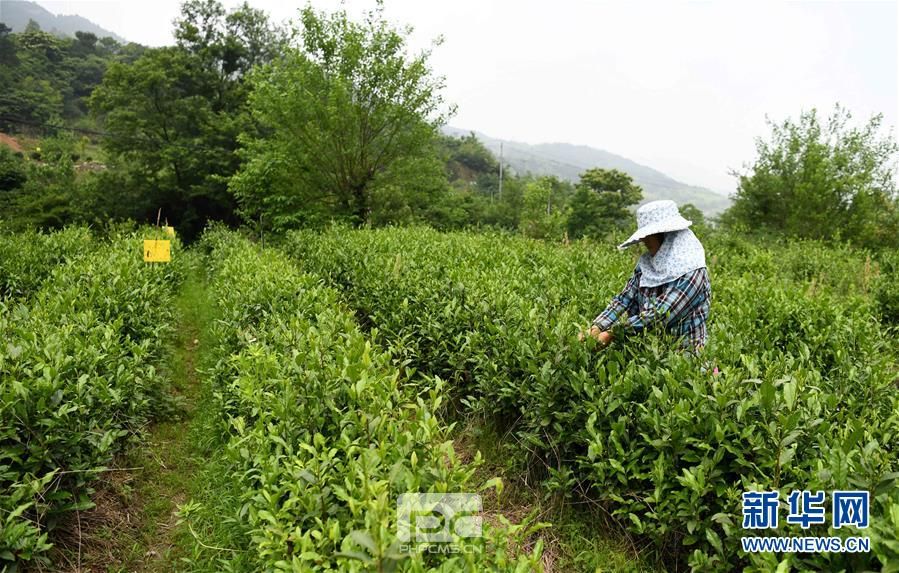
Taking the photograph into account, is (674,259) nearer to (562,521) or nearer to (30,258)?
(562,521)

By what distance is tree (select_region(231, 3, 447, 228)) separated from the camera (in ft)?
48.0

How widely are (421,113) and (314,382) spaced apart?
1425 cm

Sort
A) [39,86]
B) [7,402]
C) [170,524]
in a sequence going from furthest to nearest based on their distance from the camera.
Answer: [39,86]
[170,524]
[7,402]

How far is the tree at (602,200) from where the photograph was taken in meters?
37.8

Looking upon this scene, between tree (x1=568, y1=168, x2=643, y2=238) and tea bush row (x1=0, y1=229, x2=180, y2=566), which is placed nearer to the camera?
tea bush row (x1=0, y1=229, x2=180, y2=566)

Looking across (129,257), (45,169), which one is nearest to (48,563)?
(129,257)

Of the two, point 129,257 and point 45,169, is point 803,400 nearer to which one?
point 129,257

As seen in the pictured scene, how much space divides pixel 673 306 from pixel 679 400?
72cm

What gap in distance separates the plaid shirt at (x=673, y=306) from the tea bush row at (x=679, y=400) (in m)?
0.12

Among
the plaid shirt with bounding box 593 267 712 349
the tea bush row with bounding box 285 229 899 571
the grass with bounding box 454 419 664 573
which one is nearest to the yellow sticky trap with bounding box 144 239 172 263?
the tea bush row with bounding box 285 229 899 571

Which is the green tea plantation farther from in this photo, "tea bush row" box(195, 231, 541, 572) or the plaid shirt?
the plaid shirt

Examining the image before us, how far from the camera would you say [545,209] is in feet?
77.7

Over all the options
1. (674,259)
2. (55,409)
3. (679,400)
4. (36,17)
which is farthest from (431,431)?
(36,17)

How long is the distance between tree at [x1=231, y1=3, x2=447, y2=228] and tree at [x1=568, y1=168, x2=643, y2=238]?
22.3 metres
